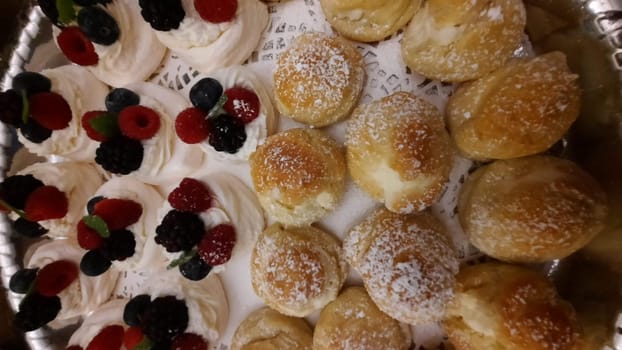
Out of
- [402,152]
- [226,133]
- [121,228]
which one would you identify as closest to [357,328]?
[402,152]

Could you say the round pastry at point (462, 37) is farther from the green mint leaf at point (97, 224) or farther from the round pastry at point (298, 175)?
the green mint leaf at point (97, 224)

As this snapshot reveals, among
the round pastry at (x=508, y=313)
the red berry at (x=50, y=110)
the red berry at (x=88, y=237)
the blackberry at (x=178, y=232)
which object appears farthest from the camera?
the red berry at (x=50, y=110)

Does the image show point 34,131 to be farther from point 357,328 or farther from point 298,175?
point 357,328

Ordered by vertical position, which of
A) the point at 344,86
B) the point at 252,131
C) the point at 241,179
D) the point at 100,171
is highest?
the point at 344,86

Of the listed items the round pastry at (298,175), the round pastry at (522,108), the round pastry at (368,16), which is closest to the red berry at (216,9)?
the round pastry at (368,16)

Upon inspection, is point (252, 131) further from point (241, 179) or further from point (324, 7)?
point (324, 7)

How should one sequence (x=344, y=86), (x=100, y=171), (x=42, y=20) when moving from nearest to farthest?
(x=344, y=86)
(x=100, y=171)
(x=42, y=20)

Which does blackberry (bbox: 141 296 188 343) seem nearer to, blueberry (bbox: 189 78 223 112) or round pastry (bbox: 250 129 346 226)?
round pastry (bbox: 250 129 346 226)

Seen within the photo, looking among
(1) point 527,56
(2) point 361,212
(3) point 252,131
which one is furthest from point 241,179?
(1) point 527,56
